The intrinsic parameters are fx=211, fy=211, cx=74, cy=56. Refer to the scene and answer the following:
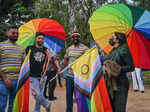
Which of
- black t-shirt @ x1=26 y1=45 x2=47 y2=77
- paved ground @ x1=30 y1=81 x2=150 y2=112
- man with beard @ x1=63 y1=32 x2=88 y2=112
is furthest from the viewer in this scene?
paved ground @ x1=30 y1=81 x2=150 y2=112

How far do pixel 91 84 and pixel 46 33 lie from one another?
6.56 feet

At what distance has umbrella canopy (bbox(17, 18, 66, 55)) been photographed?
505cm

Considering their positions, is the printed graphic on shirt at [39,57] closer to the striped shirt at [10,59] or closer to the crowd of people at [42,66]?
the crowd of people at [42,66]

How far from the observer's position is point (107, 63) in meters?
3.43

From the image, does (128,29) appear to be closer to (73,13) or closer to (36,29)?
(36,29)

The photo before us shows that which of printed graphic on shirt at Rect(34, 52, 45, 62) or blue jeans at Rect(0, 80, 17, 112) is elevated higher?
printed graphic on shirt at Rect(34, 52, 45, 62)

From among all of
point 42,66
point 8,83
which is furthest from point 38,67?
point 8,83

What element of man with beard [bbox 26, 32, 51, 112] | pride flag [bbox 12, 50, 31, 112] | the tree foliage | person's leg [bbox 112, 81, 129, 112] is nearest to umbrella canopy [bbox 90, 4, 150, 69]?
person's leg [bbox 112, 81, 129, 112]

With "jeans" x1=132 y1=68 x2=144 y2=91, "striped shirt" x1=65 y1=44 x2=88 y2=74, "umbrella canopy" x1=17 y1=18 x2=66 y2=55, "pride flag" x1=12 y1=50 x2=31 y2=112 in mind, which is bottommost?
"jeans" x1=132 y1=68 x2=144 y2=91

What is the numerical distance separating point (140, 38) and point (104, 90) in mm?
1321

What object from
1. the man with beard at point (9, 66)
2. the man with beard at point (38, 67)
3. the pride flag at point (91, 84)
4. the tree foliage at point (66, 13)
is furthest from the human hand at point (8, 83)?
the tree foliage at point (66, 13)

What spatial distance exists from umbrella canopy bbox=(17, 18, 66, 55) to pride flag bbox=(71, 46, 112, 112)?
49.5 inches

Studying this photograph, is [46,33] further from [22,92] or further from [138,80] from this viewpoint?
[138,80]

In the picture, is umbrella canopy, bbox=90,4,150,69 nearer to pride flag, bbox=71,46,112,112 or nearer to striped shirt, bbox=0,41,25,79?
pride flag, bbox=71,46,112,112
